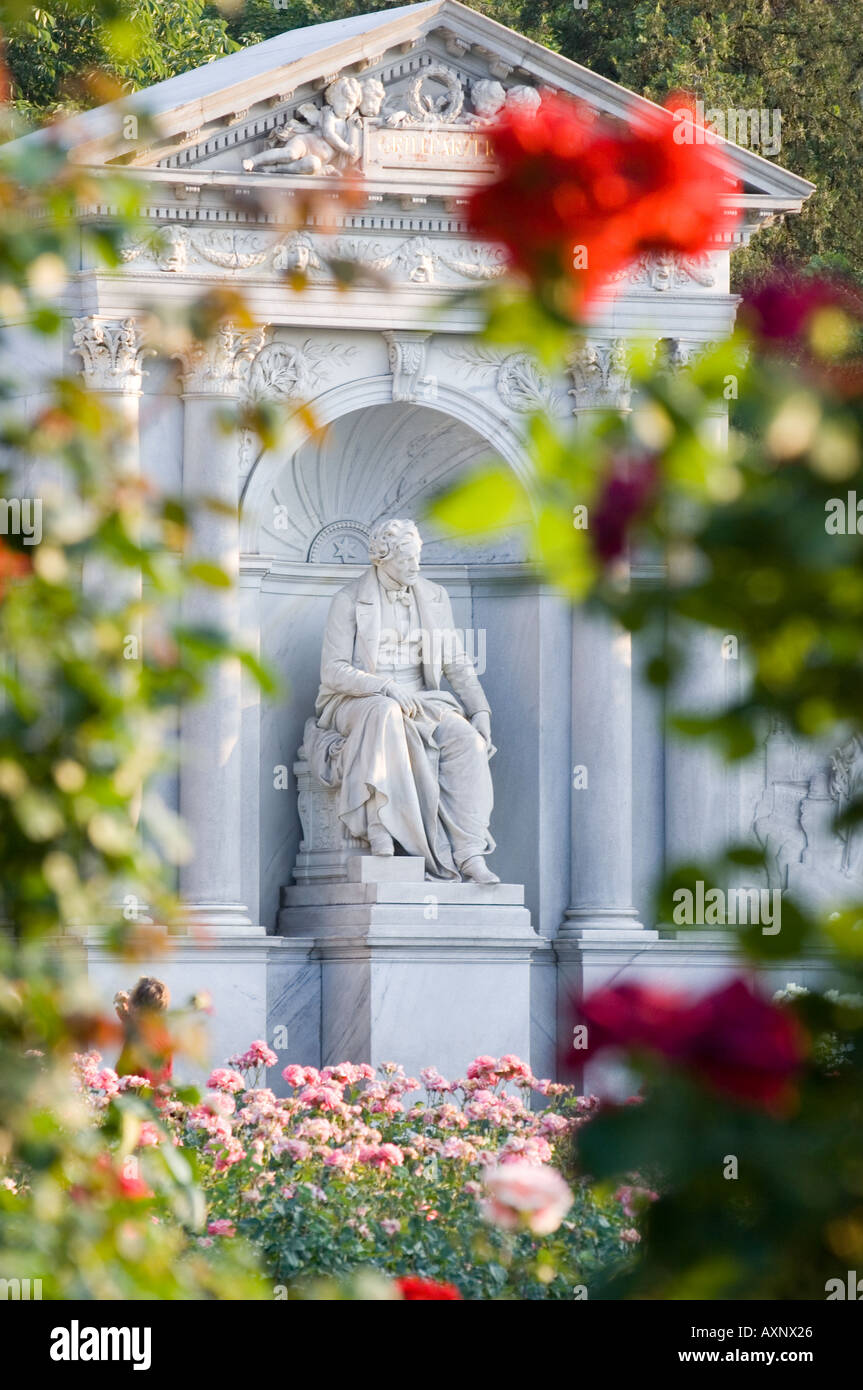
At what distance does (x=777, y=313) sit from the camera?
2293 mm

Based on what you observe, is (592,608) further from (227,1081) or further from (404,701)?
(404,701)

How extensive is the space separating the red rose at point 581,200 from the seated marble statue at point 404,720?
1233 centimetres

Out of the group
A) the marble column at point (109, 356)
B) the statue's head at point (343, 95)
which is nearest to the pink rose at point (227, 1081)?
the marble column at point (109, 356)

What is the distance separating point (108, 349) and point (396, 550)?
2161 millimetres

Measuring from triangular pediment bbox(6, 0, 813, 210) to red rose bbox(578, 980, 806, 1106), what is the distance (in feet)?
41.6

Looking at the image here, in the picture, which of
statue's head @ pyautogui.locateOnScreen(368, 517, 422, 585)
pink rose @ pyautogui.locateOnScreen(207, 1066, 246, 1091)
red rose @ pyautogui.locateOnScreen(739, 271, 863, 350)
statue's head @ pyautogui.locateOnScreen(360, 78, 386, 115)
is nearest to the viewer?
red rose @ pyautogui.locateOnScreen(739, 271, 863, 350)

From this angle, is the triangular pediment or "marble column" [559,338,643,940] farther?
"marble column" [559,338,643,940]

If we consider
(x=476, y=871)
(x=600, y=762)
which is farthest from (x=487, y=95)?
(x=476, y=871)

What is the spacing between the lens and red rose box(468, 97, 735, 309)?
229 centimetres

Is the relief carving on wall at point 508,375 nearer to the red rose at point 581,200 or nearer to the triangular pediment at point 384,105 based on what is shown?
the triangular pediment at point 384,105

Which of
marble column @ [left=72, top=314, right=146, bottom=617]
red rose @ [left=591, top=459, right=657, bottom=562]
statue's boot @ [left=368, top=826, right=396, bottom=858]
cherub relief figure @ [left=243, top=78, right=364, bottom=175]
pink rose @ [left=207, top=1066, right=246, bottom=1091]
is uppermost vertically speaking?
cherub relief figure @ [left=243, top=78, right=364, bottom=175]

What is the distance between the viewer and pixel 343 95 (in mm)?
15047

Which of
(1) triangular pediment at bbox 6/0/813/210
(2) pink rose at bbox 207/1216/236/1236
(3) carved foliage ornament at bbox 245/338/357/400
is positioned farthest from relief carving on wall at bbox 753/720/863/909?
(2) pink rose at bbox 207/1216/236/1236

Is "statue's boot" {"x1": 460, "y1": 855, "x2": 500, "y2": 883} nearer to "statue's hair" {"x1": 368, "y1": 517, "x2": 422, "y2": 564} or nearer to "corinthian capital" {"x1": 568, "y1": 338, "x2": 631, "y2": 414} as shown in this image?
"statue's hair" {"x1": 368, "y1": 517, "x2": 422, "y2": 564}
